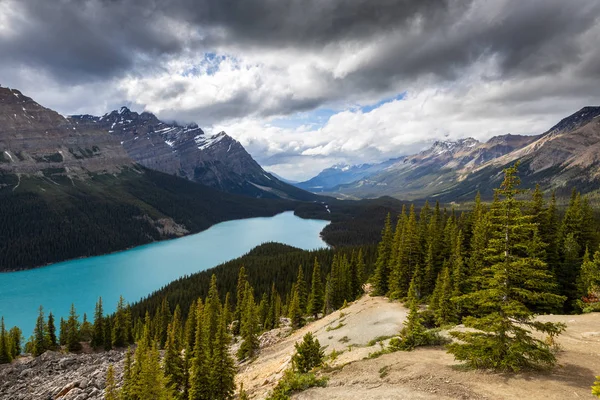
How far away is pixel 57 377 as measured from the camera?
50.0m

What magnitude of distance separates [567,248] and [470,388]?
38.1 m

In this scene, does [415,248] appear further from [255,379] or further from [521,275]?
[521,275]

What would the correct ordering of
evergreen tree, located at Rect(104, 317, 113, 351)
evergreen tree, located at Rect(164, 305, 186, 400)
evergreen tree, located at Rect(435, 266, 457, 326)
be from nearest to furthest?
evergreen tree, located at Rect(435, 266, 457, 326) → evergreen tree, located at Rect(164, 305, 186, 400) → evergreen tree, located at Rect(104, 317, 113, 351)

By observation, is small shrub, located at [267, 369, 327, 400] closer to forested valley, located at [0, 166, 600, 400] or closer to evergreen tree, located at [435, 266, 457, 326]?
forested valley, located at [0, 166, 600, 400]

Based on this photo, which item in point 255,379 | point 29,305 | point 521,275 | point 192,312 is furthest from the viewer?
point 29,305

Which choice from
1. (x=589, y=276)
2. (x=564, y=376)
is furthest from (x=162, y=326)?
(x=589, y=276)

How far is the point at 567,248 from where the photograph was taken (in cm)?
4262

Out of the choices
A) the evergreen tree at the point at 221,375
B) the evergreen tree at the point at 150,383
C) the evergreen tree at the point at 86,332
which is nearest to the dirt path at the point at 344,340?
the evergreen tree at the point at 221,375

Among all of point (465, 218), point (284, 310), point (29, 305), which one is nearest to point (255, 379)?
point (465, 218)

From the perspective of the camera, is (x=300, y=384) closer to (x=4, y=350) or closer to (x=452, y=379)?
(x=452, y=379)

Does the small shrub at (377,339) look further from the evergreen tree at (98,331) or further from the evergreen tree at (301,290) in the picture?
the evergreen tree at (98,331)

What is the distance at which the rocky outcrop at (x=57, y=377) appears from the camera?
43.3m

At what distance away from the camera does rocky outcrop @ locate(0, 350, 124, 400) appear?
4328cm

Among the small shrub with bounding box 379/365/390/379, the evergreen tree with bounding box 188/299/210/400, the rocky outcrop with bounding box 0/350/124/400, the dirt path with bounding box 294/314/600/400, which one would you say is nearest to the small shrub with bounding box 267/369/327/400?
the dirt path with bounding box 294/314/600/400
